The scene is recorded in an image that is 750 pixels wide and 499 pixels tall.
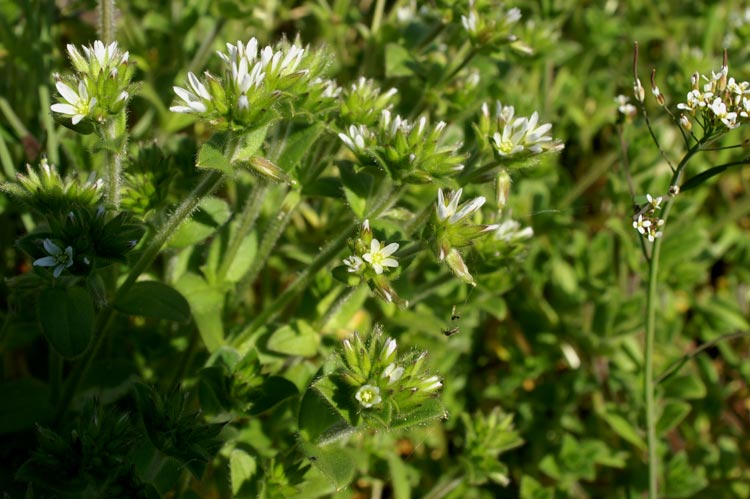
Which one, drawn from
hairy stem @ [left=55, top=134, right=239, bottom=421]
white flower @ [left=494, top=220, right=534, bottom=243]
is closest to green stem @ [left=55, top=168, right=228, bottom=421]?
hairy stem @ [left=55, top=134, right=239, bottom=421]

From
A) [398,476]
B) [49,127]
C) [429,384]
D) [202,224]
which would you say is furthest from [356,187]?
[49,127]

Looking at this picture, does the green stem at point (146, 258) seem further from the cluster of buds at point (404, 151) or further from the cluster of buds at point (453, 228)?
the cluster of buds at point (453, 228)

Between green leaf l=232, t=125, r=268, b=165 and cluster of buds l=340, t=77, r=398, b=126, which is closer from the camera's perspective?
green leaf l=232, t=125, r=268, b=165

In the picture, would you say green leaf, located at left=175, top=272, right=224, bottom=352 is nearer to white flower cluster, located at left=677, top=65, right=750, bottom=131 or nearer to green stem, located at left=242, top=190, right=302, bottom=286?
green stem, located at left=242, top=190, right=302, bottom=286

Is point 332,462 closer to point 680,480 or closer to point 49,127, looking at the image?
point 49,127

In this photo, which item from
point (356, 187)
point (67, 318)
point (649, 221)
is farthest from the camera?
point (356, 187)

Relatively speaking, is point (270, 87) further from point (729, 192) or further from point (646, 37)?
point (729, 192)
